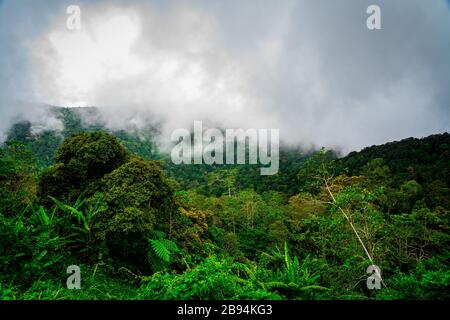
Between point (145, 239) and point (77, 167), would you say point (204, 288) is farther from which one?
point (77, 167)

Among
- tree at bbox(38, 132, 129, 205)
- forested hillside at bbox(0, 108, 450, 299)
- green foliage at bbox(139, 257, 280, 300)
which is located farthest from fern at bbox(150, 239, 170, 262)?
green foliage at bbox(139, 257, 280, 300)

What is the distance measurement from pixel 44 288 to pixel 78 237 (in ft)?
10.8

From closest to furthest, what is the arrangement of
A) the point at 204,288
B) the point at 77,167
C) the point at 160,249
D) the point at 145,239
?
the point at 204,288, the point at 160,249, the point at 145,239, the point at 77,167

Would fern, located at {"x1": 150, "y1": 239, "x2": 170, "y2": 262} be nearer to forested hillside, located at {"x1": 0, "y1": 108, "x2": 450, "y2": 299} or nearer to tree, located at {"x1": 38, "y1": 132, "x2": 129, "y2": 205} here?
forested hillside, located at {"x1": 0, "y1": 108, "x2": 450, "y2": 299}

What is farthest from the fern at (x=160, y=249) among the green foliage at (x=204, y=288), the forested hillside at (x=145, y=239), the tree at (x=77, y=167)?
the green foliage at (x=204, y=288)

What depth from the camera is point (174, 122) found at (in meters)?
134

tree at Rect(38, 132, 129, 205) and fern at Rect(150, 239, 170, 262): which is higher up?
tree at Rect(38, 132, 129, 205)

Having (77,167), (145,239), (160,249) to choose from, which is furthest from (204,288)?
(77,167)

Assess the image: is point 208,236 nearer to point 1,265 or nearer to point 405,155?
point 1,265

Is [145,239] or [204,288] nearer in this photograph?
[204,288]

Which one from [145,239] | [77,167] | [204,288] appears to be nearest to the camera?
[204,288]

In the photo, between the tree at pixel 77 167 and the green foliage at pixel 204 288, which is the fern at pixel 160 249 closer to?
the tree at pixel 77 167

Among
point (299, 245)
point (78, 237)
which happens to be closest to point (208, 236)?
point (78, 237)
